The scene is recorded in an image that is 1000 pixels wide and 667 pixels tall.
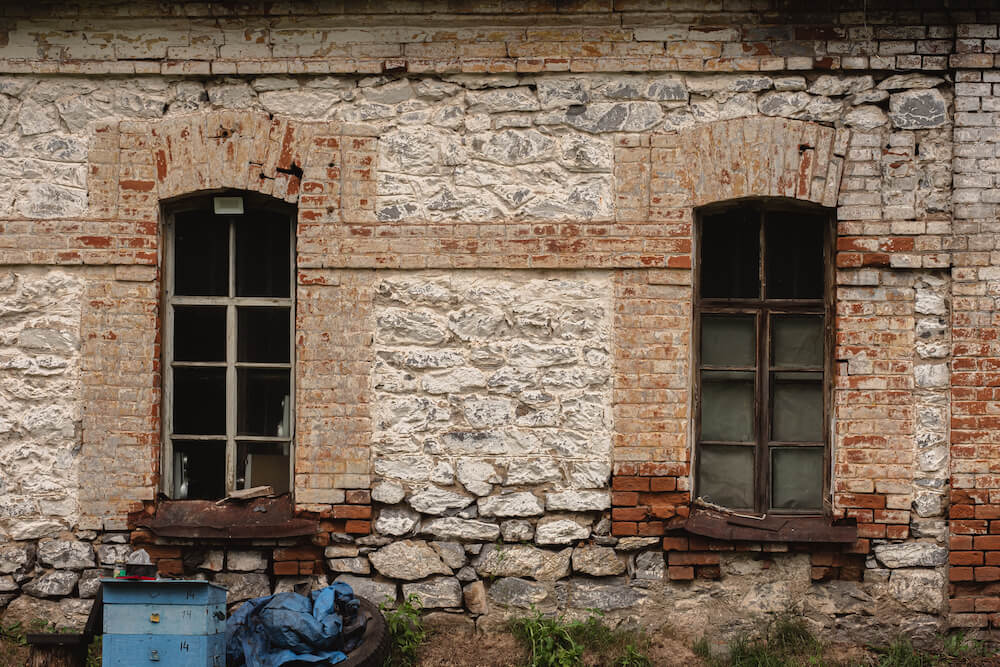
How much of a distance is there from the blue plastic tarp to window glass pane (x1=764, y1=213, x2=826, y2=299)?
130 inches

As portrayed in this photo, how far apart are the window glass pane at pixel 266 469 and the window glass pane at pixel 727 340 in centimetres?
281

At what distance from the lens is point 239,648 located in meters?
5.07

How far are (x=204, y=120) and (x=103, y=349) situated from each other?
1.58 metres

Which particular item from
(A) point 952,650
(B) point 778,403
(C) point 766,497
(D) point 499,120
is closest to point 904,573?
(A) point 952,650

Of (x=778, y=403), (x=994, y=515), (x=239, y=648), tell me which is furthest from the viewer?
(x=778, y=403)

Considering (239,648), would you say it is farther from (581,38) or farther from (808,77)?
(808,77)

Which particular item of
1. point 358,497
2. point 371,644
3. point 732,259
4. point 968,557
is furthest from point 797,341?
point 371,644

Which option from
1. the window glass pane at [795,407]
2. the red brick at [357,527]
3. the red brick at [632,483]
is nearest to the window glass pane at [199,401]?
the red brick at [357,527]

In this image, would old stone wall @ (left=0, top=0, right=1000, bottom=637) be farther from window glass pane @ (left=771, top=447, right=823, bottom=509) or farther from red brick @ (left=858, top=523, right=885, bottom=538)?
window glass pane @ (left=771, top=447, right=823, bottom=509)

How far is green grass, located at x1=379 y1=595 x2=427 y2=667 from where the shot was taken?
534cm

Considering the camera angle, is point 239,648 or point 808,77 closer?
point 239,648

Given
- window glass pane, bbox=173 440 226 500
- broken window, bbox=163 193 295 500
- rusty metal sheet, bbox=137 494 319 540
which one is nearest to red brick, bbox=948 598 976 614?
rusty metal sheet, bbox=137 494 319 540

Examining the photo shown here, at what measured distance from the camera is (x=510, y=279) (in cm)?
559

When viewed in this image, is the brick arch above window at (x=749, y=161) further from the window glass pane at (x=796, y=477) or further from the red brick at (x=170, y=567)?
the red brick at (x=170, y=567)
